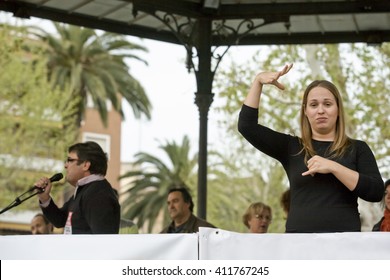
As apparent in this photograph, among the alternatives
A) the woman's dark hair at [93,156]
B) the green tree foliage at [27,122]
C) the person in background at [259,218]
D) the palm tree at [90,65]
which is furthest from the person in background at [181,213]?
the palm tree at [90,65]

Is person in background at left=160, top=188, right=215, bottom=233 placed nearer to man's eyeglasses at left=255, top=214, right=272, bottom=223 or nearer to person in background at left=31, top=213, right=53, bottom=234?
man's eyeglasses at left=255, top=214, right=272, bottom=223

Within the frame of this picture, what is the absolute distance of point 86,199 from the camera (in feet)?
23.9

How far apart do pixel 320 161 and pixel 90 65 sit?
38.6 meters

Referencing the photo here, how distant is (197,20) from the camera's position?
38.6 feet

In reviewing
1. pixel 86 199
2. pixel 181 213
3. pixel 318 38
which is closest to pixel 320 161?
pixel 86 199

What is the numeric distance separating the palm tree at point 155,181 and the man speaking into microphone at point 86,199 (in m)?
36.3

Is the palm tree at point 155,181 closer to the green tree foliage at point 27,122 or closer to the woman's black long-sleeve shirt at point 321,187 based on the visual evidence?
the green tree foliage at point 27,122

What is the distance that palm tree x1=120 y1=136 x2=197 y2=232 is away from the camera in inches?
1777

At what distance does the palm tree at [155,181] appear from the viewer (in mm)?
45125

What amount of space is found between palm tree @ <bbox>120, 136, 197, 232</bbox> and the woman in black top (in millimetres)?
38436

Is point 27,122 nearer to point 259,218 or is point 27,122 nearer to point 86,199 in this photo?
point 259,218

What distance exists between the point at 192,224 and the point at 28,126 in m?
30.9
